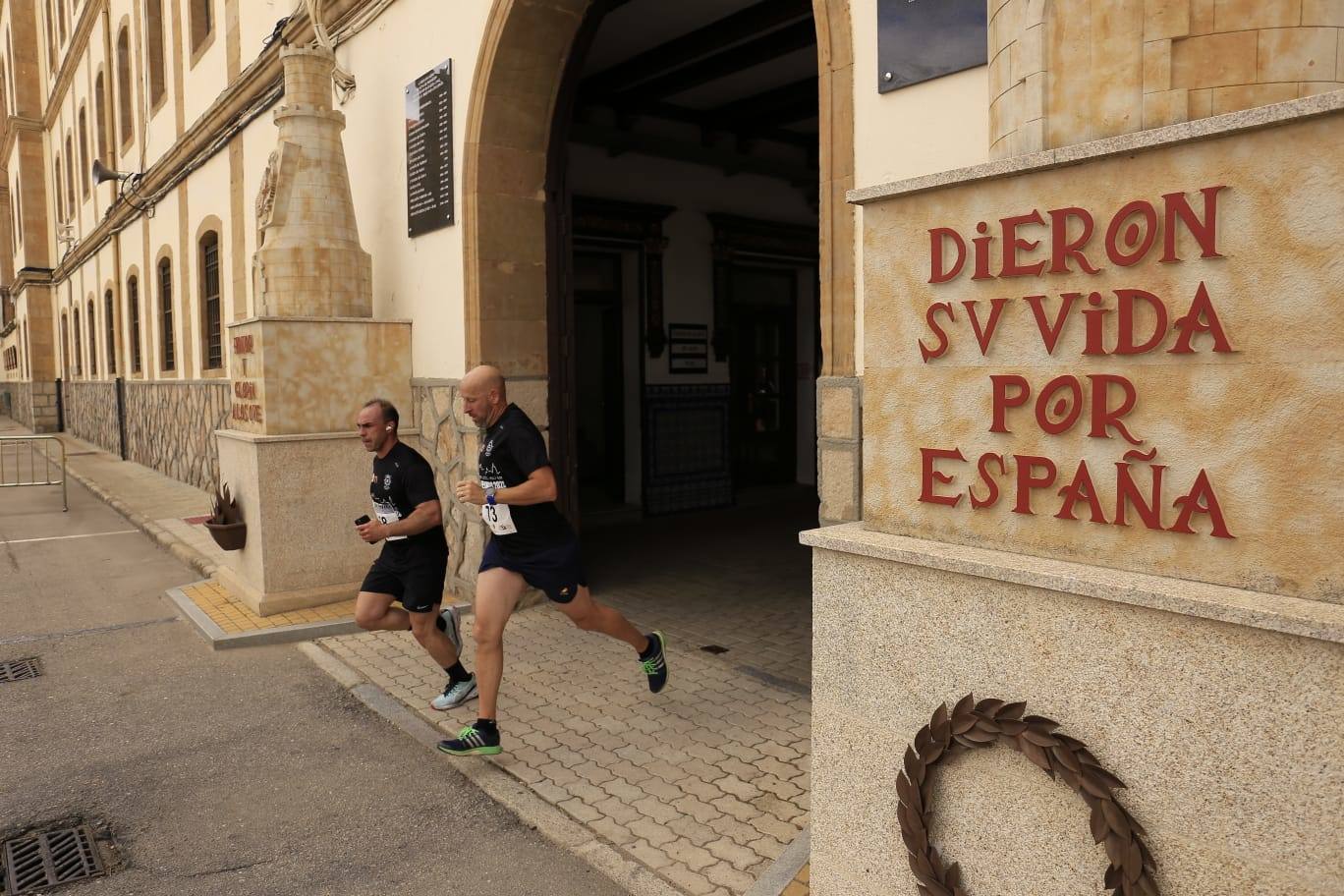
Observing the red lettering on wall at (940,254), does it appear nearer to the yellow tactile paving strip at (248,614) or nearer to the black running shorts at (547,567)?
the black running shorts at (547,567)

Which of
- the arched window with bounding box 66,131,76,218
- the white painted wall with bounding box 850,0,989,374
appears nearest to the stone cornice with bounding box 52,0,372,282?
the white painted wall with bounding box 850,0,989,374

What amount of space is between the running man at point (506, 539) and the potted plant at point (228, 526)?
11.6ft

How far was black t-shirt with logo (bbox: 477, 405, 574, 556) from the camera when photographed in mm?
4355

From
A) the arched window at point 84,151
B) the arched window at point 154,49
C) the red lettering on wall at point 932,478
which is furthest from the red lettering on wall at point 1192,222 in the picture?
the arched window at point 84,151

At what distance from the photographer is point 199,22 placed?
13.3 metres

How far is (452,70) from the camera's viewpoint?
714 centimetres

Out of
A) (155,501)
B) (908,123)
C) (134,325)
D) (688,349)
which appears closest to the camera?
(908,123)

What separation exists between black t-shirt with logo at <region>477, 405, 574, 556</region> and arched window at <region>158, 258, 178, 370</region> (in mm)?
14063

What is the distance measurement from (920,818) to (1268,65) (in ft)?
6.36

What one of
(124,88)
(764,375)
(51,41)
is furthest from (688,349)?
(51,41)

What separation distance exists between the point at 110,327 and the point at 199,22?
10.3m

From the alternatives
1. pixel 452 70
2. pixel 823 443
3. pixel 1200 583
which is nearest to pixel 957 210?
pixel 1200 583

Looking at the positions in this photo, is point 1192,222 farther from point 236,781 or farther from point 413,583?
point 236,781

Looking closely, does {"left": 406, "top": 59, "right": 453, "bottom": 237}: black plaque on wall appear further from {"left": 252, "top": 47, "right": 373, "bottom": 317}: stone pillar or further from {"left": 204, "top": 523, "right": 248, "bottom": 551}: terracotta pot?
{"left": 204, "top": 523, "right": 248, "bottom": 551}: terracotta pot
